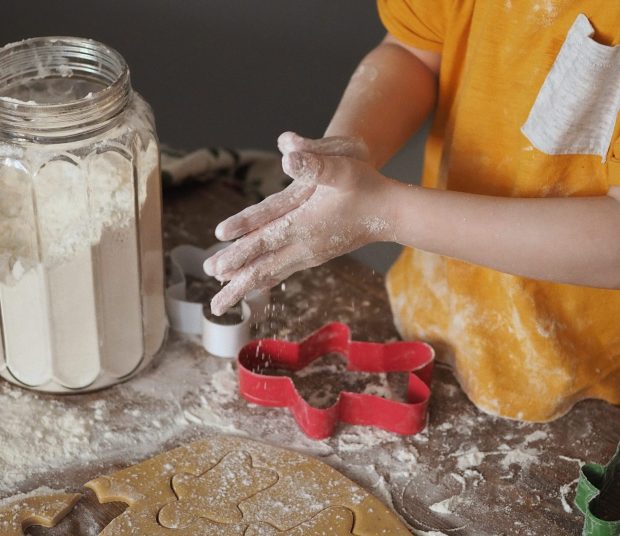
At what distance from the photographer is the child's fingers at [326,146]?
0.75m

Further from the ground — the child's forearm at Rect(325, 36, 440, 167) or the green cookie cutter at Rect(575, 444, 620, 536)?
the child's forearm at Rect(325, 36, 440, 167)

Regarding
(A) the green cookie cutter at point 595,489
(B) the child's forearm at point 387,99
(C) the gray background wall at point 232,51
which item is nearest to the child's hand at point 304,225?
(B) the child's forearm at point 387,99

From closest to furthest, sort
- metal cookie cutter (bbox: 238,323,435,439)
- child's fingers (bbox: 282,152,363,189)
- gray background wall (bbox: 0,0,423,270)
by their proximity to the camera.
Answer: child's fingers (bbox: 282,152,363,189) → metal cookie cutter (bbox: 238,323,435,439) → gray background wall (bbox: 0,0,423,270)

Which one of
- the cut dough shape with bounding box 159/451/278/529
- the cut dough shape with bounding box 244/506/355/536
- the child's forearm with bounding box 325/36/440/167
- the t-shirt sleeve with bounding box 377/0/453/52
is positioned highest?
the t-shirt sleeve with bounding box 377/0/453/52

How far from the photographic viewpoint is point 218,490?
2.66ft

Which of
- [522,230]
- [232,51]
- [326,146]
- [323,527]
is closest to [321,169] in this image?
[326,146]

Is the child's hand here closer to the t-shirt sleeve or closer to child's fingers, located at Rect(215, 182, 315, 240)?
child's fingers, located at Rect(215, 182, 315, 240)

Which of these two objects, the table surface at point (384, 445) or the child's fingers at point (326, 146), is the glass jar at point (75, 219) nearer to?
the table surface at point (384, 445)

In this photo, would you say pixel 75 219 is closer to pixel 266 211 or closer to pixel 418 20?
pixel 266 211

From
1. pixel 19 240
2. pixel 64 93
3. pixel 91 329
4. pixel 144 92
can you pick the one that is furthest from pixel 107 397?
pixel 144 92

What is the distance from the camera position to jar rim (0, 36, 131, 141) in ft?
2.57

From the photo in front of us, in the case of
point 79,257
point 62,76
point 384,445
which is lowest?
point 384,445

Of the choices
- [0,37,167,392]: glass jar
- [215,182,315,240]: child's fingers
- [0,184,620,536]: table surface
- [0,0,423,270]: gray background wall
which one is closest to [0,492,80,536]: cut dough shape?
[0,184,620,536]: table surface

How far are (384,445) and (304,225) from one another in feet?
0.76
